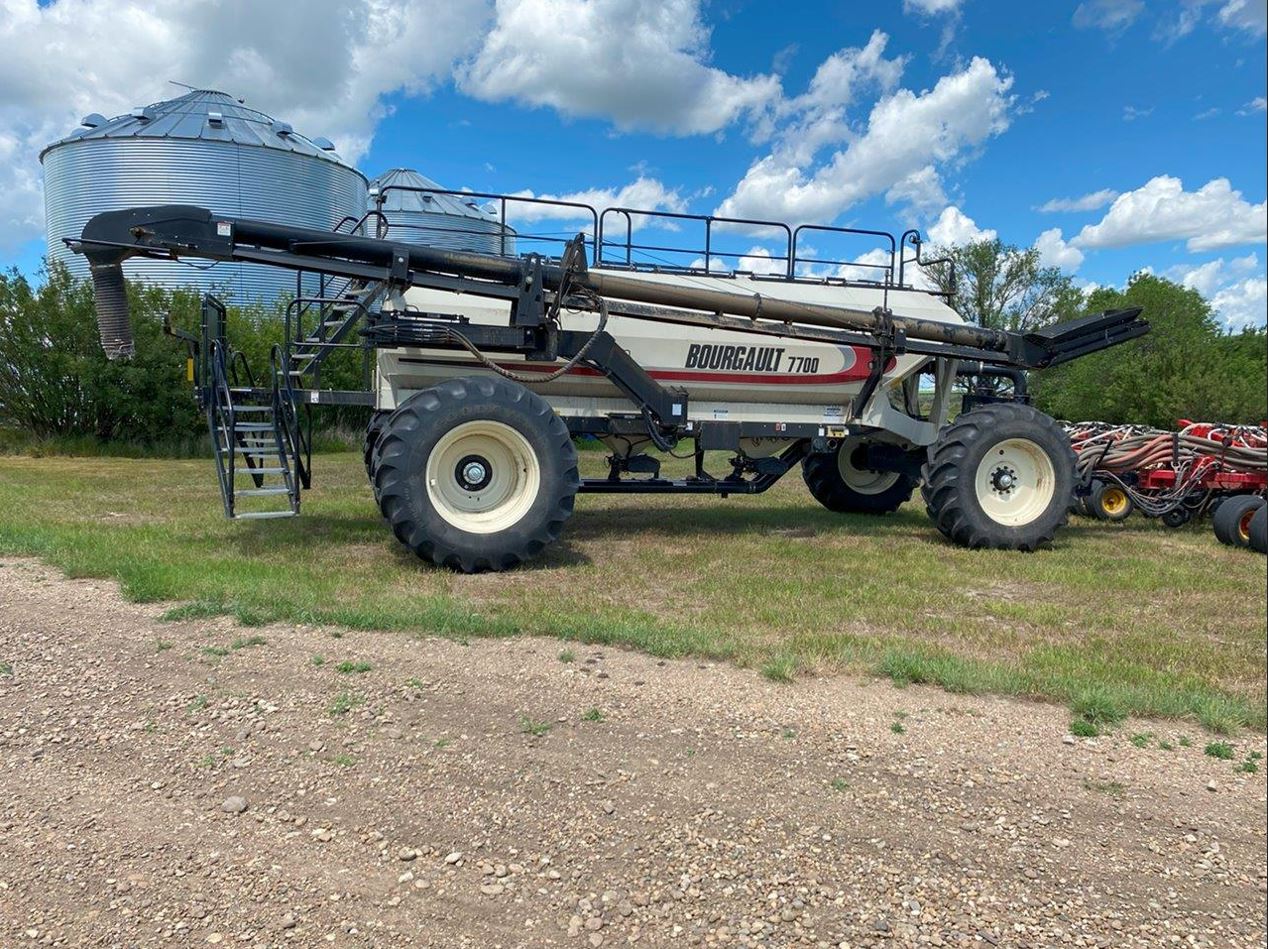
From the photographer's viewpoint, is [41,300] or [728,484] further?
[41,300]

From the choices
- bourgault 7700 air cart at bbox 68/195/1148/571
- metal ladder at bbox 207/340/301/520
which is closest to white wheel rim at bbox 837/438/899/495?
bourgault 7700 air cart at bbox 68/195/1148/571

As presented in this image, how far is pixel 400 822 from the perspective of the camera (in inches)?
123

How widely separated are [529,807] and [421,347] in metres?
5.39

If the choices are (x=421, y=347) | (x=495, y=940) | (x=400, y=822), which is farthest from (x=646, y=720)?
(x=421, y=347)

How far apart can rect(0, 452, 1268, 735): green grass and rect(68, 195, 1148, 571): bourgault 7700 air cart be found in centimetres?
60

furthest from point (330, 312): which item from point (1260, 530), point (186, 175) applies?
point (186, 175)

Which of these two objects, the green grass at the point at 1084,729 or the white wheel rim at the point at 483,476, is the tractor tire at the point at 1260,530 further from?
the white wheel rim at the point at 483,476

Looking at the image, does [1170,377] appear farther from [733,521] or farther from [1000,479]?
[733,521]

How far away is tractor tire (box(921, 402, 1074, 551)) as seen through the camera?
28.9 feet

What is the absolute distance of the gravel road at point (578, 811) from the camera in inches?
104

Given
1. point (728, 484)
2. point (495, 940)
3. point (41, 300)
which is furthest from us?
point (41, 300)

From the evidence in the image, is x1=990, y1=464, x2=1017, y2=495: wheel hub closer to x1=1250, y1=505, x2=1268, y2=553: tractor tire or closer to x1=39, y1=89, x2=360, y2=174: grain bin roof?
x1=1250, y1=505, x2=1268, y2=553: tractor tire

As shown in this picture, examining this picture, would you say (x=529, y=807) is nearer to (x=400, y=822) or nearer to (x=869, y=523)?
(x=400, y=822)

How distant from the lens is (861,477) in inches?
461
